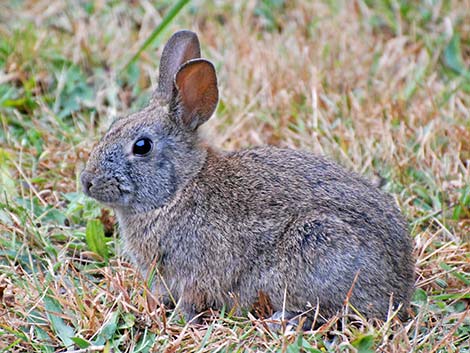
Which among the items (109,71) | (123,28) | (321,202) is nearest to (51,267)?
(321,202)

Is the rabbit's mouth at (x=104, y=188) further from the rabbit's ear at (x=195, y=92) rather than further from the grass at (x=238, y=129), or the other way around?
the rabbit's ear at (x=195, y=92)

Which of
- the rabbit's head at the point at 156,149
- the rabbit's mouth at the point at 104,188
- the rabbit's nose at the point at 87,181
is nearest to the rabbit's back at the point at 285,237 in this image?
the rabbit's head at the point at 156,149

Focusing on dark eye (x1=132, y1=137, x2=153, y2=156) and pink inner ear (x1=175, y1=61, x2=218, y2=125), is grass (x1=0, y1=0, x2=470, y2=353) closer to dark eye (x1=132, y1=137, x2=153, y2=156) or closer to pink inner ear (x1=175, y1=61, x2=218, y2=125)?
dark eye (x1=132, y1=137, x2=153, y2=156)

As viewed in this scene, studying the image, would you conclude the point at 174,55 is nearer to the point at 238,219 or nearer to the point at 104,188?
the point at 104,188

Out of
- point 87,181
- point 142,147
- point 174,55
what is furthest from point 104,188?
point 174,55

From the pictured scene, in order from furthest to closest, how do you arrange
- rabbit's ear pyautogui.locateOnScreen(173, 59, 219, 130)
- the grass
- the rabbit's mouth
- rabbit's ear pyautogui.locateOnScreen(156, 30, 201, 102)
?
rabbit's ear pyautogui.locateOnScreen(156, 30, 201, 102) < rabbit's ear pyautogui.locateOnScreen(173, 59, 219, 130) < the rabbit's mouth < the grass

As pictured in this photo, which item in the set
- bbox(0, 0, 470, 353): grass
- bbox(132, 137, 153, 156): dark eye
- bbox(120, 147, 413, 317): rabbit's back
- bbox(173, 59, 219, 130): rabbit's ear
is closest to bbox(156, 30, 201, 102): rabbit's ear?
bbox(173, 59, 219, 130): rabbit's ear
